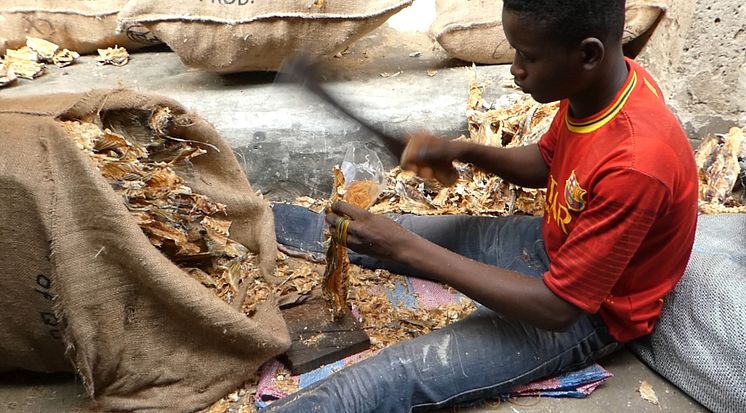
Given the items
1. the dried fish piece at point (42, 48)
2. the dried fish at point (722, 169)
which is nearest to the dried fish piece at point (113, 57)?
the dried fish piece at point (42, 48)

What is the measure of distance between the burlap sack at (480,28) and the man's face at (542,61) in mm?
1476

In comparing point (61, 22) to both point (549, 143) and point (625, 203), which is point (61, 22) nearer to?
point (549, 143)

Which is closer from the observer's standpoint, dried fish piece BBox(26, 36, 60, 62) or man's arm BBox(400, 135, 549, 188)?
man's arm BBox(400, 135, 549, 188)

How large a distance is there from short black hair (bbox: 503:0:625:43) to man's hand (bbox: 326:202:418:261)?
1.87 feet

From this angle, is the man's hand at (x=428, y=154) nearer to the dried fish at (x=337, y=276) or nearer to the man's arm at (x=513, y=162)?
the man's arm at (x=513, y=162)

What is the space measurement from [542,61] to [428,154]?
1.91 ft

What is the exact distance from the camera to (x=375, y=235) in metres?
1.53

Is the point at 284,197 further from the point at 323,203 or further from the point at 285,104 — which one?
the point at 285,104

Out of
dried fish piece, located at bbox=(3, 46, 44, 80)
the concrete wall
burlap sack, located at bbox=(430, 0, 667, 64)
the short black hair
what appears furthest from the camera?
dried fish piece, located at bbox=(3, 46, 44, 80)

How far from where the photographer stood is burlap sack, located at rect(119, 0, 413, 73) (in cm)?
249

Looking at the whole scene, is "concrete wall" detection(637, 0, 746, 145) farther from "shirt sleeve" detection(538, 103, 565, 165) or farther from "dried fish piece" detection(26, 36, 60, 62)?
"dried fish piece" detection(26, 36, 60, 62)

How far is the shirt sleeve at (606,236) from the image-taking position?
1.30 m

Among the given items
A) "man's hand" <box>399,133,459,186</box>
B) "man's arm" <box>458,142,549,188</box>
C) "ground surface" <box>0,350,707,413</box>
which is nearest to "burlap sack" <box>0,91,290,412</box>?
"ground surface" <box>0,350,707,413</box>

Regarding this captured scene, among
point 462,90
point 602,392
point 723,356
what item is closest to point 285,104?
point 462,90
